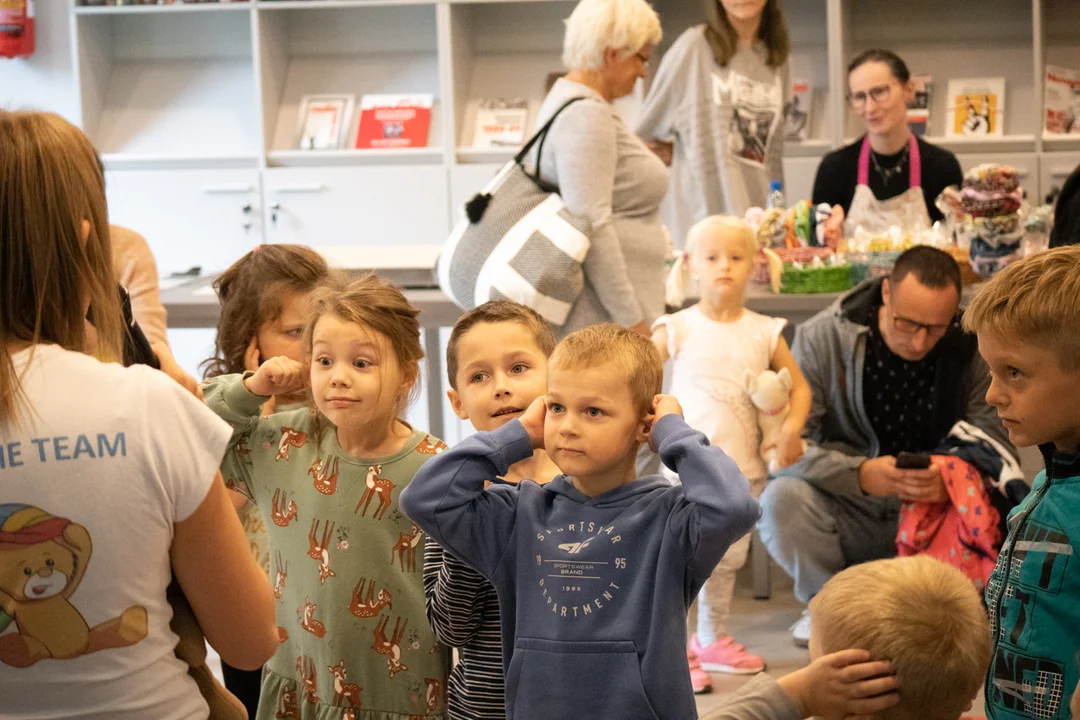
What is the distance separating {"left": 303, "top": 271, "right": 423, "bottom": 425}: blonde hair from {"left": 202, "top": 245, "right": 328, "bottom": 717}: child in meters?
0.28

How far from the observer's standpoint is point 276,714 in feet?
5.90

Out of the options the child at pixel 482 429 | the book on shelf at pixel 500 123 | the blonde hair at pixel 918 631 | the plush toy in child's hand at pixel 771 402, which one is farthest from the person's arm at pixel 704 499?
the book on shelf at pixel 500 123

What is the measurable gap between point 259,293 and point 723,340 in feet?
4.17

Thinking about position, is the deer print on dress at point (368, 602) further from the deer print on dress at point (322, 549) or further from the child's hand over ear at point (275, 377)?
the child's hand over ear at point (275, 377)

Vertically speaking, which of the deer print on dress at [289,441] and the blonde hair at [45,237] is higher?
the blonde hair at [45,237]

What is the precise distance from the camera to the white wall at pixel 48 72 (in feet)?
18.9

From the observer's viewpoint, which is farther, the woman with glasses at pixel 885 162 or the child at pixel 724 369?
the woman with glasses at pixel 885 162

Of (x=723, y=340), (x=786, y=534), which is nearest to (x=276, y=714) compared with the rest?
(x=723, y=340)

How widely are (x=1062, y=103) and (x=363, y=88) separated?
3034mm

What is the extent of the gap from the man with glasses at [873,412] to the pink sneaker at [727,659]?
214 millimetres

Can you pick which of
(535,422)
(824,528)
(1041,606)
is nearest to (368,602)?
(535,422)

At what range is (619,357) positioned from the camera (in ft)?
4.88

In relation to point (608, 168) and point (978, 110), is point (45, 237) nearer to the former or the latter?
point (608, 168)

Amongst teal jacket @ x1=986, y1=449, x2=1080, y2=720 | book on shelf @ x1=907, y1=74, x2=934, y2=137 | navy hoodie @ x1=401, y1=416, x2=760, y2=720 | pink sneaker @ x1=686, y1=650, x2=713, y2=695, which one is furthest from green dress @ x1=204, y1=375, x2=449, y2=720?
book on shelf @ x1=907, y1=74, x2=934, y2=137
